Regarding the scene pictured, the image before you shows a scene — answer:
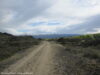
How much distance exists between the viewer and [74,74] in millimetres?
9172

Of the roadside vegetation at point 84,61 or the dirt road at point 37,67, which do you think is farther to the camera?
the roadside vegetation at point 84,61

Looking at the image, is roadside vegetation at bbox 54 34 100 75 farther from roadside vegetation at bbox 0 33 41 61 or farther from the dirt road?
roadside vegetation at bbox 0 33 41 61

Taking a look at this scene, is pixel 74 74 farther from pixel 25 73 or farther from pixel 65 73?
pixel 25 73

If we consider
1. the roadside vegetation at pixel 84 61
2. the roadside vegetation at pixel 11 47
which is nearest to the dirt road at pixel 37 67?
the roadside vegetation at pixel 84 61

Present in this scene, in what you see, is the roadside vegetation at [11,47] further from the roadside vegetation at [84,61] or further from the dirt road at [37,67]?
the roadside vegetation at [84,61]

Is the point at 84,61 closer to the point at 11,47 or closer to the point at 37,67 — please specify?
the point at 37,67

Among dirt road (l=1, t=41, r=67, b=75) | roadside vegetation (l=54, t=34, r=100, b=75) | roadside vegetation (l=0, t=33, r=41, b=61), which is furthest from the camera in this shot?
roadside vegetation (l=0, t=33, r=41, b=61)

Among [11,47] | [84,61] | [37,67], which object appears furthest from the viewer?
[11,47]

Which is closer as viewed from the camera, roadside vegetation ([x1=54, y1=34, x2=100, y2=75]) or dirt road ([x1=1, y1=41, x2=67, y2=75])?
dirt road ([x1=1, y1=41, x2=67, y2=75])

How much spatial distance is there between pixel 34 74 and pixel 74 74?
2.21 metres

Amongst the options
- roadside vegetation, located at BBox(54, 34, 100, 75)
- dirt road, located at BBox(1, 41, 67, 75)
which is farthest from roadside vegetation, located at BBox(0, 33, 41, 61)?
roadside vegetation, located at BBox(54, 34, 100, 75)

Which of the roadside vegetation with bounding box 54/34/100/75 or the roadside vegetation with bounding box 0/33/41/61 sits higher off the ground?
the roadside vegetation with bounding box 0/33/41/61

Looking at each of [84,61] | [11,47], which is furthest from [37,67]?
[11,47]

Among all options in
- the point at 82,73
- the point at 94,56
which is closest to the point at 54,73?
the point at 82,73
